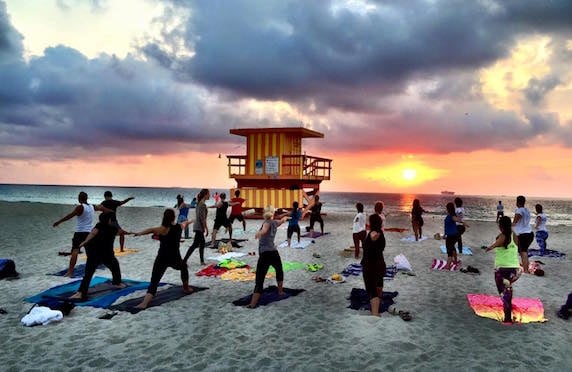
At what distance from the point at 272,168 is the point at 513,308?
21.6 meters

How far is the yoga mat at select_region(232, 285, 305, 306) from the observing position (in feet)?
26.8

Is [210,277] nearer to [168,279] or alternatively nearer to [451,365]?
[168,279]

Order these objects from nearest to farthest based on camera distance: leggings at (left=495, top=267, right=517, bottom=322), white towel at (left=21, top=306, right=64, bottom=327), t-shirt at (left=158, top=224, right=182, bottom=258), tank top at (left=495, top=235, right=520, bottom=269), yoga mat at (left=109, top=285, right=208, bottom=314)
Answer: white towel at (left=21, top=306, right=64, bottom=327) < leggings at (left=495, top=267, right=517, bottom=322) < tank top at (left=495, top=235, right=520, bottom=269) < yoga mat at (left=109, top=285, right=208, bottom=314) < t-shirt at (left=158, top=224, right=182, bottom=258)

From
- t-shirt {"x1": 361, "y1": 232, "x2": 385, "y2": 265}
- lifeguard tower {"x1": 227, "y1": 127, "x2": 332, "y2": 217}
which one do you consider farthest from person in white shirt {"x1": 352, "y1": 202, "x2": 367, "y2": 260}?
lifeguard tower {"x1": 227, "y1": 127, "x2": 332, "y2": 217}

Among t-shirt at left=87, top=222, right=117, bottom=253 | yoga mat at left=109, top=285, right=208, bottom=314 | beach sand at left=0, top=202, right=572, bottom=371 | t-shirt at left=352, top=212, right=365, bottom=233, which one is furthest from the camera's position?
t-shirt at left=352, top=212, right=365, bottom=233

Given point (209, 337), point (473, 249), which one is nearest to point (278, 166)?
point (473, 249)

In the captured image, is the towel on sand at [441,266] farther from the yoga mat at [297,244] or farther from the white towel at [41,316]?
the white towel at [41,316]

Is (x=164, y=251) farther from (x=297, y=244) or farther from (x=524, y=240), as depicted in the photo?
(x=524, y=240)

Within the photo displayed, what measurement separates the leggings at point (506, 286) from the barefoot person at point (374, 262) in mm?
2064

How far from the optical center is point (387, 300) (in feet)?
27.6

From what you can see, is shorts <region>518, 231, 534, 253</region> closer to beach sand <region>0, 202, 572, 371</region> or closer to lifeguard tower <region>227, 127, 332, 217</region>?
beach sand <region>0, 202, 572, 371</region>

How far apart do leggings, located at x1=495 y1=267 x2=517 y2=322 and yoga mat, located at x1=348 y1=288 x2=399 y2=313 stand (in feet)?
6.90

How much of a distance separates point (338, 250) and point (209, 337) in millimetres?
9398

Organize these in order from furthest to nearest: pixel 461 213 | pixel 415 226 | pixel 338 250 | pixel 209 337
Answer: pixel 415 226 < pixel 338 250 < pixel 461 213 < pixel 209 337
